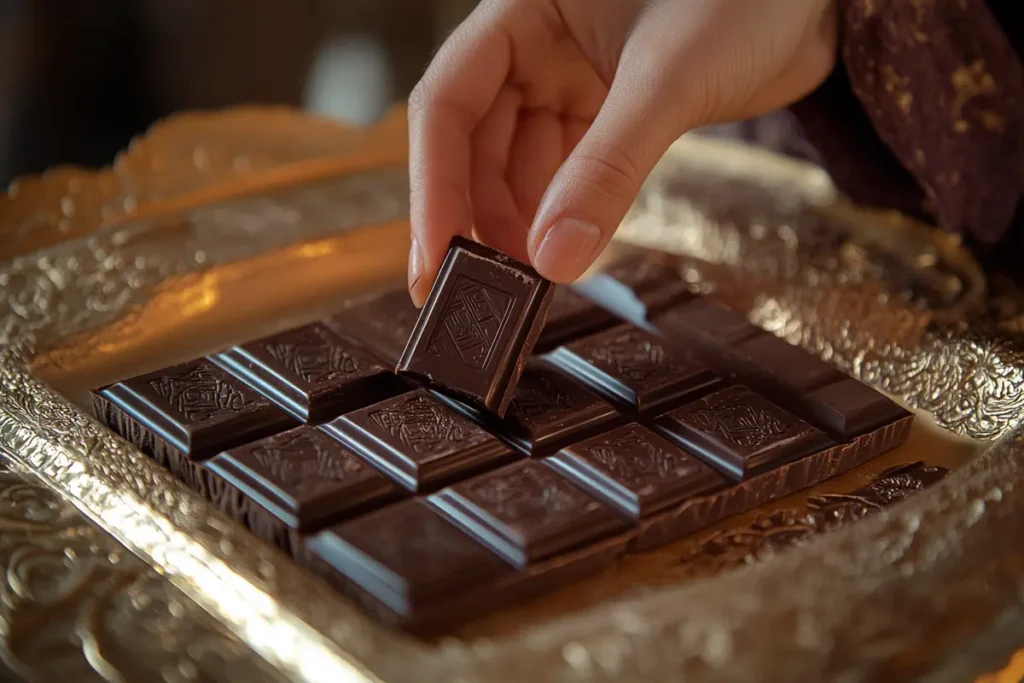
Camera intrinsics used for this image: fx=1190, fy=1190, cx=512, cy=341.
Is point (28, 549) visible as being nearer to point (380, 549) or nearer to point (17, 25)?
point (380, 549)

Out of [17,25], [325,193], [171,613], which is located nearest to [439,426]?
[171,613]

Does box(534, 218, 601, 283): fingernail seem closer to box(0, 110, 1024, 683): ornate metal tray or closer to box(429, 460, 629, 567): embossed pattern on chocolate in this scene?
box(429, 460, 629, 567): embossed pattern on chocolate

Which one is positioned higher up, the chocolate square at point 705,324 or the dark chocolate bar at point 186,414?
the chocolate square at point 705,324

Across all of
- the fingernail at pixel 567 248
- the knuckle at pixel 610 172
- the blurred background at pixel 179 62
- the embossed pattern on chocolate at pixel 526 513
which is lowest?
the blurred background at pixel 179 62

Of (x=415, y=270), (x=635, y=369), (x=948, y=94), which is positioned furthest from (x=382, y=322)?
(x=948, y=94)

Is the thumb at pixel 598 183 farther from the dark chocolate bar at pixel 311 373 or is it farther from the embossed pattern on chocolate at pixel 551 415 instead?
the dark chocolate bar at pixel 311 373

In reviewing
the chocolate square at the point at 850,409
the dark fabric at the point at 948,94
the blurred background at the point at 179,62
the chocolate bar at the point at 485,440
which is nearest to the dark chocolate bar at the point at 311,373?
the chocolate bar at the point at 485,440
